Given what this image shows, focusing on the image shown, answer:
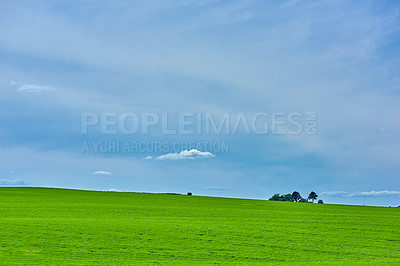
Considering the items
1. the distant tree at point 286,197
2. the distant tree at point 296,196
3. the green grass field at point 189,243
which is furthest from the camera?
the distant tree at point 286,197

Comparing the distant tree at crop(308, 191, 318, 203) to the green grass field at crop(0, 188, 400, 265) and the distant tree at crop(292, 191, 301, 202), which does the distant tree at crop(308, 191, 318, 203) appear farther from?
the green grass field at crop(0, 188, 400, 265)

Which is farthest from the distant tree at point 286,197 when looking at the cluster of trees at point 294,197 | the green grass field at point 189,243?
the green grass field at point 189,243

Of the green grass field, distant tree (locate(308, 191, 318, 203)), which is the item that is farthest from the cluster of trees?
the green grass field

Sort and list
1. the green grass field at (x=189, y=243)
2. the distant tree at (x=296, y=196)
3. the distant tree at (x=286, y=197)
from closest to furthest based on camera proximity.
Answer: the green grass field at (x=189, y=243) → the distant tree at (x=296, y=196) → the distant tree at (x=286, y=197)

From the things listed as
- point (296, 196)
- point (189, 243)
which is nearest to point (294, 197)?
point (296, 196)

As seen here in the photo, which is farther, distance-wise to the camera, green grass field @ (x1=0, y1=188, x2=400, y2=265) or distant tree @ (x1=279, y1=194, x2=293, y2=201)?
distant tree @ (x1=279, y1=194, x2=293, y2=201)

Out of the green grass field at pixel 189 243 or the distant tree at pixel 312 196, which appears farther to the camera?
the distant tree at pixel 312 196

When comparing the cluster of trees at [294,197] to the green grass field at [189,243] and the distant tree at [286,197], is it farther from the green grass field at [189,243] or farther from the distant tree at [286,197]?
the green grass field at [189,243]

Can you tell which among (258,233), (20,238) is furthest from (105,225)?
(258,233)

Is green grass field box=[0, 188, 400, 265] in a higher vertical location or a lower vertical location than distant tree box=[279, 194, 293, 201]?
higher

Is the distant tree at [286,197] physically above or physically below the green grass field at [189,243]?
below

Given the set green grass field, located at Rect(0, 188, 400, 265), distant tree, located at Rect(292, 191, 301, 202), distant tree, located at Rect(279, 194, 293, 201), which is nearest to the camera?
green grass field, located at Rect(0, 188, 400, 265)

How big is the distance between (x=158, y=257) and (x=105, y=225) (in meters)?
5.99

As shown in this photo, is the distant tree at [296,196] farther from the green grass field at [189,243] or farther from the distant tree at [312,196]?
the green grass field at [189,243]
